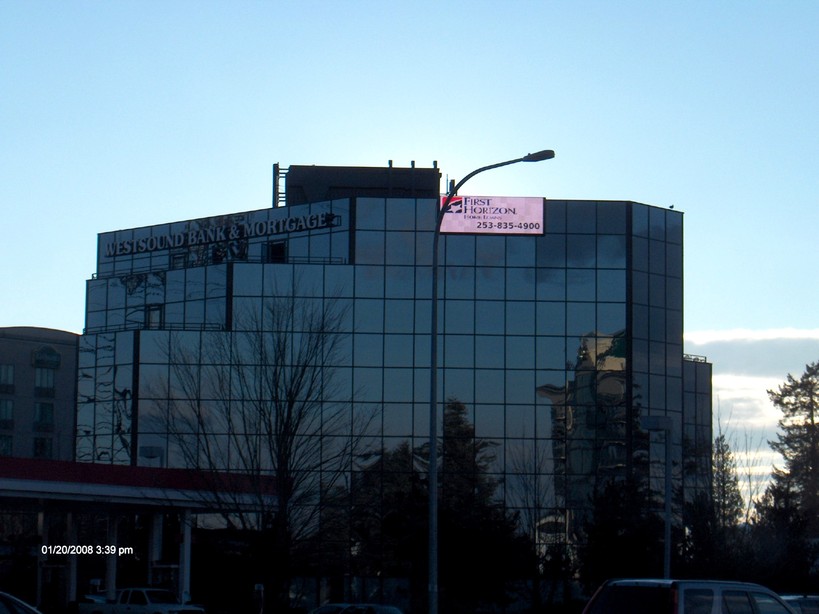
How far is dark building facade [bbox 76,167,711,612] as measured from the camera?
178 ft

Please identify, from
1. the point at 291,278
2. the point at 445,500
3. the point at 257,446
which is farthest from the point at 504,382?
the point at 257,446

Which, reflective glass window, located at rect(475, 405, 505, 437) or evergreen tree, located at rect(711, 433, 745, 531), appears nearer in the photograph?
evergreen tree, located at rect(711, 433, 745, 531)

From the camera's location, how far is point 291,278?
56.5m

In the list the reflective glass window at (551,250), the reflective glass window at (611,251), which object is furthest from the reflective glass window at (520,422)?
the reflective glass window at (611,251)

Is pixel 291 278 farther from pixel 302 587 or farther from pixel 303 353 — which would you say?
pixel 303 353

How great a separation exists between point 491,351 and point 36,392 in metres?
57.6

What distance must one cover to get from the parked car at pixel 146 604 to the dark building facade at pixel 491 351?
16.3 m

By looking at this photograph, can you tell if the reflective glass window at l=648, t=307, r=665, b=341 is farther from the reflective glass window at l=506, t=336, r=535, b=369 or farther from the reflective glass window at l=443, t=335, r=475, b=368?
the reflective glass window at l=443, t=335, r=475, b=368

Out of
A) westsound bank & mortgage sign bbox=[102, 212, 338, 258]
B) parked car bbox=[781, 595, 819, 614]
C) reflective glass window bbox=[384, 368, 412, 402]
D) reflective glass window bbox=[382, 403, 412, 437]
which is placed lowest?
parked car bbox=[781, 595, 819, 614]

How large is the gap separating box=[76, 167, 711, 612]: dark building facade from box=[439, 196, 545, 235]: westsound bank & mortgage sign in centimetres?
54

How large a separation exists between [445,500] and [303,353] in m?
17.9

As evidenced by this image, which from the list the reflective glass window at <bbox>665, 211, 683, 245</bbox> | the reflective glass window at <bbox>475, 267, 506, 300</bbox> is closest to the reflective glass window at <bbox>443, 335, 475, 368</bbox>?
the reflective glass window at <bbox>475, 267, 506, 300</bbox>

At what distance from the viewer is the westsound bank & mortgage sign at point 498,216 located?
57.0 meters

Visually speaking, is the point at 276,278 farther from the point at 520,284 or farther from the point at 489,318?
the point at 520,284
